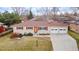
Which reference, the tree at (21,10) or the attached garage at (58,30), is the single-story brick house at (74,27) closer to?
the attached garage at (58,30)

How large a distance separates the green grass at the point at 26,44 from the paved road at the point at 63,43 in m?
0.05

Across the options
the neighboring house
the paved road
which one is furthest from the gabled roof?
the paved road

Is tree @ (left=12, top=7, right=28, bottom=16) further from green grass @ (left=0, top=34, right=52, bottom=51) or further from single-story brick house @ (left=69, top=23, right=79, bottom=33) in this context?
single-story brick house @ (left=69, top=23, right=79, bottom=33)

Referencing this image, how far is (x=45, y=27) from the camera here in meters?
1.74

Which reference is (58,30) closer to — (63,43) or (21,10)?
(63,43)

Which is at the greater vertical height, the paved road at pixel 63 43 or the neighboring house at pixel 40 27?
the neighboring house at pixel 40 27

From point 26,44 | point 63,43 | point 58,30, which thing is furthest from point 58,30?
point 26,44

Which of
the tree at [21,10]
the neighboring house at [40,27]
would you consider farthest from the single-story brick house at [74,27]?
the tree at [21,10]

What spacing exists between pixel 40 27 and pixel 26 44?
20 centimetres

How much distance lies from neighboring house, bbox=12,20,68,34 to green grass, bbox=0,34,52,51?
0.21 ft

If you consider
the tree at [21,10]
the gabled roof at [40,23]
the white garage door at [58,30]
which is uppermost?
the tree at [21,10]

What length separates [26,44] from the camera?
1.74 m

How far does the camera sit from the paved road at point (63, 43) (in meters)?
1.74
